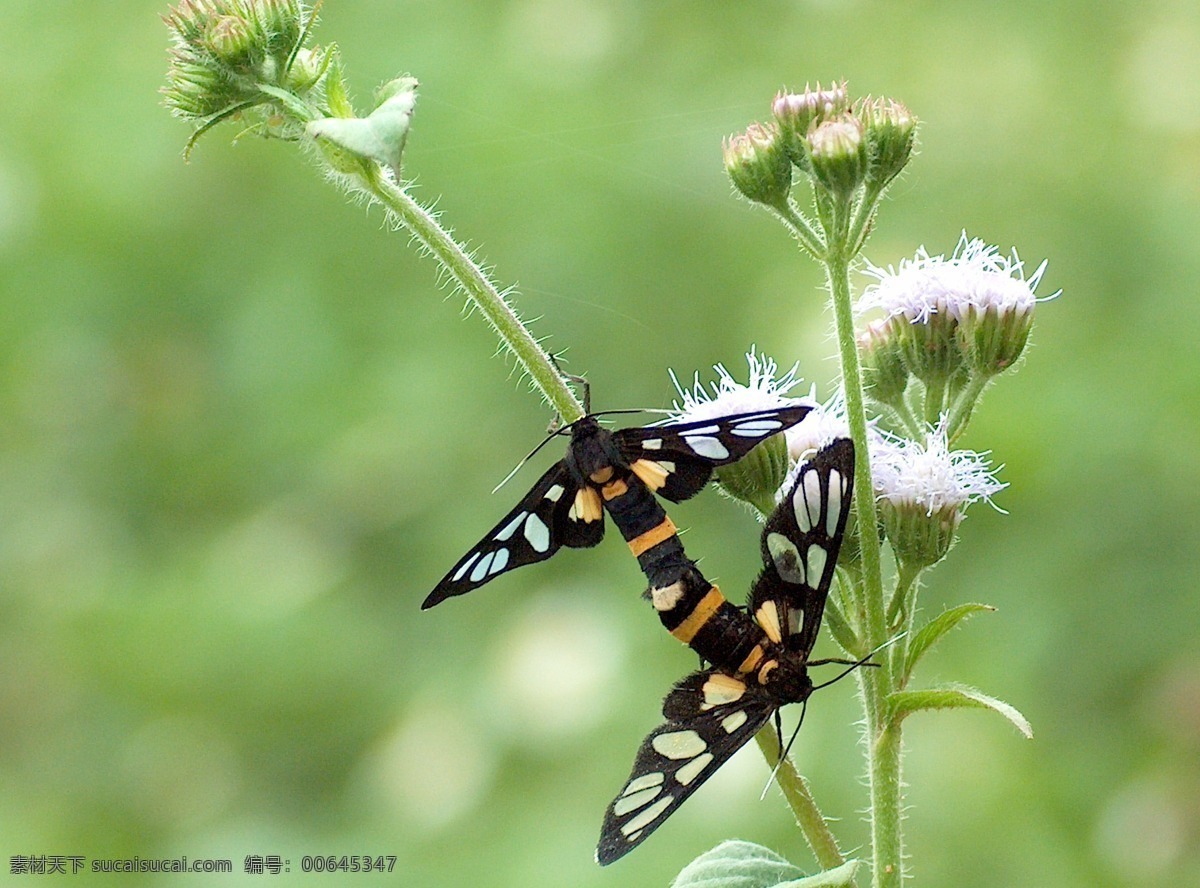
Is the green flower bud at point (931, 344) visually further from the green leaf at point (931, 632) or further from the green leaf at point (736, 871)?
the green leaf at point (736, 871)

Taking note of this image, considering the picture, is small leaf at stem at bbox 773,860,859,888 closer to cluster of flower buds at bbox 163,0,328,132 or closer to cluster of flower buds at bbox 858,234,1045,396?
cluster of flower buds at bbox 858,234,1045,396

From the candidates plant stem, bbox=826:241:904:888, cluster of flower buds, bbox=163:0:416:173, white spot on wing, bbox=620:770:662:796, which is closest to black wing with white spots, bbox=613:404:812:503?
plant stem, bbox=826:241:904:888

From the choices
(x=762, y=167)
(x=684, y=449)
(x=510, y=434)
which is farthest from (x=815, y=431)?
(x=510, y=434)

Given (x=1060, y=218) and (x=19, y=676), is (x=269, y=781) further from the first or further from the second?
(x=1060, y=218)

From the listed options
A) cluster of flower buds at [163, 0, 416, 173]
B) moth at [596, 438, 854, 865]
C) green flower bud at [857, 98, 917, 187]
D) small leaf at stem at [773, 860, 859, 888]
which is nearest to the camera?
small leaf at stem at [773, 860, 859, 888]

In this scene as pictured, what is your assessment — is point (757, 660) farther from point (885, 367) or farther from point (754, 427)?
point (885, 367)
